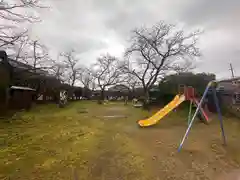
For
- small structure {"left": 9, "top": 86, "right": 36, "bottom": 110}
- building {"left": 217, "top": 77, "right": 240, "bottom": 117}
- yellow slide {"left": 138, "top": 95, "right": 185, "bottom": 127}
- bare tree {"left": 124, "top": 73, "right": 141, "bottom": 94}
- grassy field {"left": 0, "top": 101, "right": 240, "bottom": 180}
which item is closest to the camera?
grassy field {"left": 0, "top": 101, "right": 240, "bottom": 180}

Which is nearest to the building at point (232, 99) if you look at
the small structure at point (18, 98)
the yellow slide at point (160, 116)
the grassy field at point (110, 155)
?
the yellow slide at point (160, 116)

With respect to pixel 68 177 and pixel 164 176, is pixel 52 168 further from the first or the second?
pixel 164 176

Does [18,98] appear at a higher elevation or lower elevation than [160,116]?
higher

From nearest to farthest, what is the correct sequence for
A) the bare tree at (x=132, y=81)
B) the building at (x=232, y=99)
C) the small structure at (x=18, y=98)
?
the building at (x=232, y=99) < the small structure at (x=18, y=98) < the bare tree at (x=132, y=81)

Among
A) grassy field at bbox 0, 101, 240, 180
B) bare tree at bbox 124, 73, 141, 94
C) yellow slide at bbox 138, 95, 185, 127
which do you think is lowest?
grassy field at bbox 0, 101, 240, 180

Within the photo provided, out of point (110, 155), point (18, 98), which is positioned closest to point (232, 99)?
point (110, 155)

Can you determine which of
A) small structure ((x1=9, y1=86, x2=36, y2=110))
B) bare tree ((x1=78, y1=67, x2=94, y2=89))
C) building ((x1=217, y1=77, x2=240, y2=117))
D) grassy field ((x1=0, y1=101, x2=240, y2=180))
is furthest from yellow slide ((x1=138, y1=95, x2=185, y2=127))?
bare tree ((x1=78, y1=67, x2=94, y2=89))

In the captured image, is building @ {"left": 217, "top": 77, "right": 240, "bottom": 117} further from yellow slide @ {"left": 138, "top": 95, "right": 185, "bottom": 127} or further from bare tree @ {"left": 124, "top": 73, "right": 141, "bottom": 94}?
bare tree @ {"left": 124, "top": 73, "right": 141, "bottom": 94}

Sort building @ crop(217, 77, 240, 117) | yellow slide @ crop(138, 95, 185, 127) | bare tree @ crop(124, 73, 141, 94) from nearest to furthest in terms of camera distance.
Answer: yellow slide @ crop(138, 95, 185, 127)
building @ crop(217, 77, 240, 117)
bare tree @ crop(124, 73, 141, 94)

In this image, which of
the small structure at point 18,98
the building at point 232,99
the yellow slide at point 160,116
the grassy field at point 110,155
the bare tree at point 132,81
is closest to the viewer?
the grassy field at point 110,155

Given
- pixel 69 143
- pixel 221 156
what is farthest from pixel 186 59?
pixel 69 143

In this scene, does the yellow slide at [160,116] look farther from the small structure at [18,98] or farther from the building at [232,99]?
the small structure at [18,98]

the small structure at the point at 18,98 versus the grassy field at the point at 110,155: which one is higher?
the small structure at the point at 18,98

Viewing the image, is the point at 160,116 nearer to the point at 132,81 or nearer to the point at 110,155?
the point at 110,155
